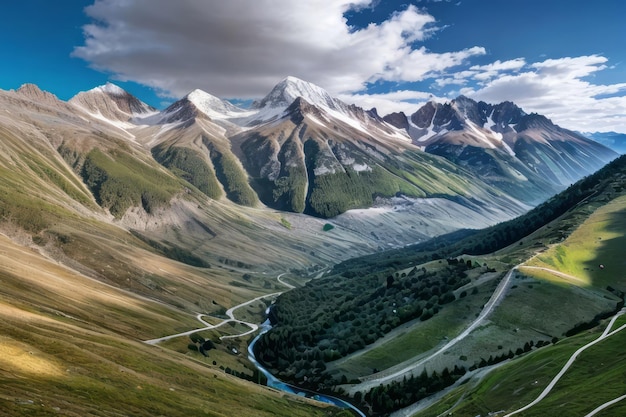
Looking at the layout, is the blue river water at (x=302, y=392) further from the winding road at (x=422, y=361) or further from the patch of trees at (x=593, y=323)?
the patch of trees at (x=593, y=323)

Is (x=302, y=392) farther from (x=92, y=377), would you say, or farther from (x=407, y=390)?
(x=92, y=377)

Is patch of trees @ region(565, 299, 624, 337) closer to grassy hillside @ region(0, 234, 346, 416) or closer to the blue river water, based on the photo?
the blue river water

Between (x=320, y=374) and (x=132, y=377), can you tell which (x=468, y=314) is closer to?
(x=320, y=374)

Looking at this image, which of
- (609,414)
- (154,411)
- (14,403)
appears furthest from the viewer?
(154,411)

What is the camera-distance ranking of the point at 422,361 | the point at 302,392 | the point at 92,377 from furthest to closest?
the point at 302,392 < the point at 422,361 < the point at 92,377

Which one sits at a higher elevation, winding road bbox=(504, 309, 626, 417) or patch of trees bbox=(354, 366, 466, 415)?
winding road bbox=(504, 309, 626, 417)

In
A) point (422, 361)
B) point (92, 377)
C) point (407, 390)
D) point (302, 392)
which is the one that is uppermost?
point (92, 377)

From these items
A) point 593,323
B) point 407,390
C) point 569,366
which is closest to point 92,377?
point 407,390

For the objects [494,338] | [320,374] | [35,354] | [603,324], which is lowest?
[320,374]

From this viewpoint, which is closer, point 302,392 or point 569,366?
point 569,366

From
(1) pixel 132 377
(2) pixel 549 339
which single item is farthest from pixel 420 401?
(1) pixel 132 377

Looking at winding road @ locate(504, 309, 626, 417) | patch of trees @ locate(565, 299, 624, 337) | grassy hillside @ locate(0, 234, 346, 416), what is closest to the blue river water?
grassy hillside @ locate(0, 234, 346, 416)
